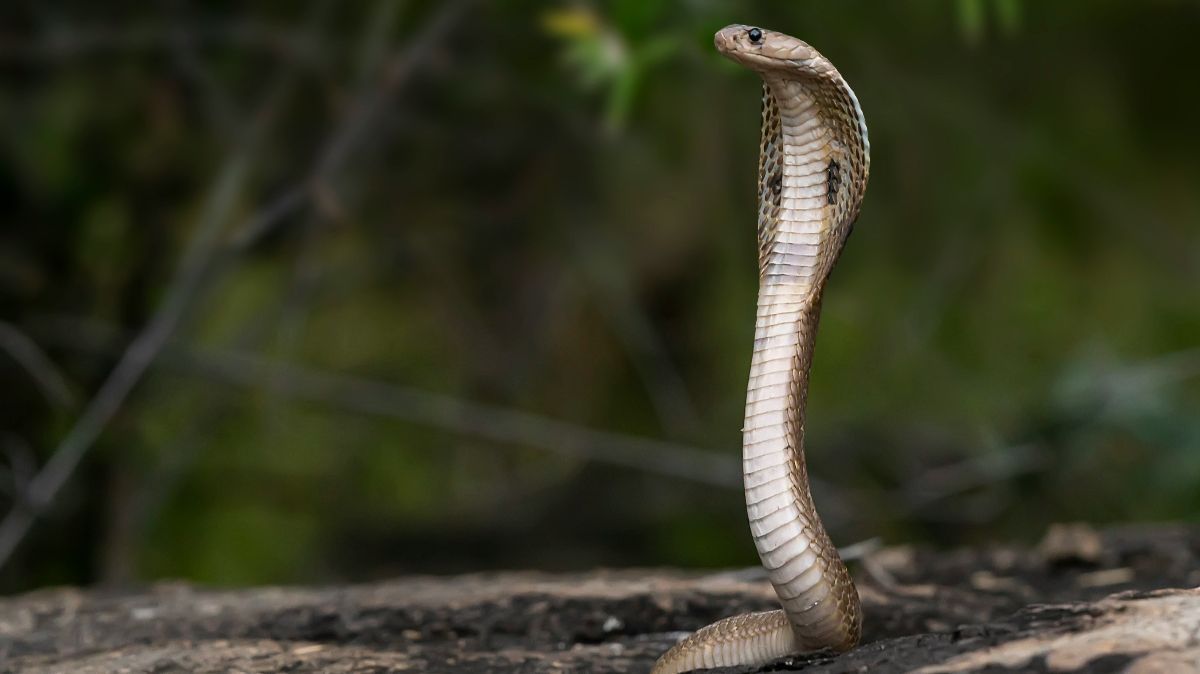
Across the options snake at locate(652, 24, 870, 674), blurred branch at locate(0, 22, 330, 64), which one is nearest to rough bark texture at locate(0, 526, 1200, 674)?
snake at locate(652, 24, 870, 674)

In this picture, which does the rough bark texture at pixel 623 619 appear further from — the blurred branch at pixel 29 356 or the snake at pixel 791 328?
the blurred branch at pixel 29 356

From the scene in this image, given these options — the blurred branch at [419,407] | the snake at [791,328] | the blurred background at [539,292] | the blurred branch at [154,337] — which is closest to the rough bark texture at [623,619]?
the snake at [791,328]

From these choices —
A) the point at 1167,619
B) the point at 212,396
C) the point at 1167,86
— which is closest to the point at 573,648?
the point at 1167,619

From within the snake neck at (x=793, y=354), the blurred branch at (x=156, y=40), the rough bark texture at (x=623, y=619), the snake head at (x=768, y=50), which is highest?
the blurred branch at (x=156, y=40)

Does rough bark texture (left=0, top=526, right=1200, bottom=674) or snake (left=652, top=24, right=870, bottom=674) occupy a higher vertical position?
snake (left=652, top=24, right=870, bottom=674)

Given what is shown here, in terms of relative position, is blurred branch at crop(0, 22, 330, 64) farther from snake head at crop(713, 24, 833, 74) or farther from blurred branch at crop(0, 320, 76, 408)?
snake head at crop(713, 24, 833, 74)

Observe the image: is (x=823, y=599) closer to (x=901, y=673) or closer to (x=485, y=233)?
(x=901, y=673)
